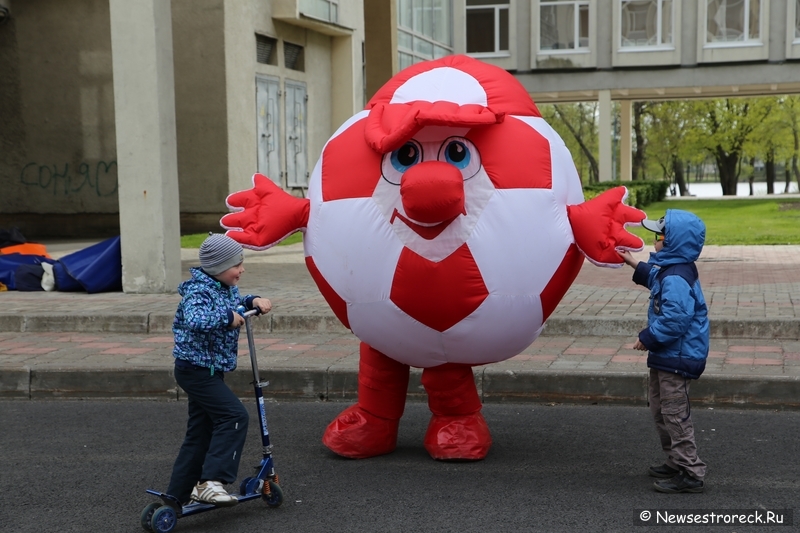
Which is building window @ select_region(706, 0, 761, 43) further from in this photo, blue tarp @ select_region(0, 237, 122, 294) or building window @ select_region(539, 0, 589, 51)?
blue tarp @ select_region(0, 237, 122, 294)

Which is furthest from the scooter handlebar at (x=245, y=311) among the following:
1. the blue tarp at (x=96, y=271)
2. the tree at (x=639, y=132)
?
the tree at (x=639, y=132)

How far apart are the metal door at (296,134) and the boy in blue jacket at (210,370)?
1687 cm

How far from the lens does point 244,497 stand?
4.62 m

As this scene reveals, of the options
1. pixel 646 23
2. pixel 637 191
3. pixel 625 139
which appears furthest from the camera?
pixel 625 139

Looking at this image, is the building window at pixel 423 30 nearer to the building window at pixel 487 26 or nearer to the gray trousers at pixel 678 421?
the building window at pixel 487 26

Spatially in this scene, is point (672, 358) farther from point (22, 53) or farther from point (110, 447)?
point (22, 53)

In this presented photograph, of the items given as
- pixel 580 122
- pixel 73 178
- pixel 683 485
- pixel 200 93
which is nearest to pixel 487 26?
pixel 200 93

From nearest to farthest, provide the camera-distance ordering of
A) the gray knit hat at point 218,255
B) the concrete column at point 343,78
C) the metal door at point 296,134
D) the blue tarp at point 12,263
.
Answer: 1. the gray knit hat at point 218,255
2. the blue tarp at point 12,263
3. the metal door at point 296,134
4. the concrete column at point 343,78

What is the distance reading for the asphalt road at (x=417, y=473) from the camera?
4648 millimetres

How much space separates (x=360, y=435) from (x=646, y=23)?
27.4 meters

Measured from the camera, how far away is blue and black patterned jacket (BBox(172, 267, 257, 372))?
4.43m

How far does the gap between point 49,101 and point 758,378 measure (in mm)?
17757

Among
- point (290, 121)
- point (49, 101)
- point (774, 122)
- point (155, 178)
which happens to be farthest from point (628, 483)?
point (774, 122)

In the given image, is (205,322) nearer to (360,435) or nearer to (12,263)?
(360,435)
